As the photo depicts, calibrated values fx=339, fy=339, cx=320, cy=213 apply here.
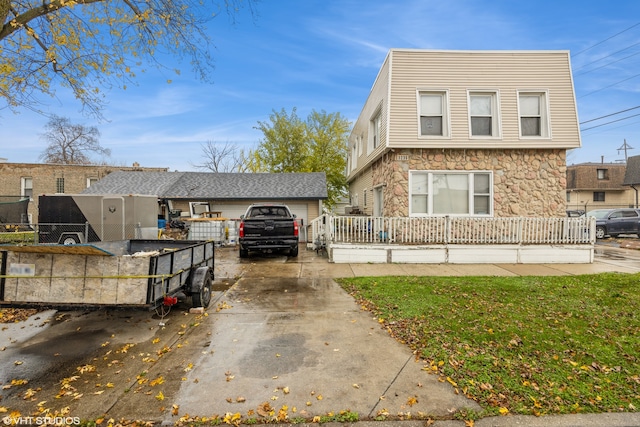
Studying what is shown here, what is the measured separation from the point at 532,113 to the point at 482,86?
Result: 2101 millimetres

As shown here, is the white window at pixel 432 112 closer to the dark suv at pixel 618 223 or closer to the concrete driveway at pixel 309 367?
Result: the concrete driveway at pixel 309 367

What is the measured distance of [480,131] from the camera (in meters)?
12.1

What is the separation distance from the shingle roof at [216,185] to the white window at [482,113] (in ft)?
30.1

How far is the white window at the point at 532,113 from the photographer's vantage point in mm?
12078

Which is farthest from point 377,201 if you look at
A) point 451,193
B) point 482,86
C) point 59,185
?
point 59,185

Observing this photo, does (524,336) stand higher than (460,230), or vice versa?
(460,230)

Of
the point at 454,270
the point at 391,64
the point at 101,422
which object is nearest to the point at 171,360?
the point at 101,422

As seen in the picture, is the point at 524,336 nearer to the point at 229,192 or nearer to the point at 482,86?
the point at 482,86

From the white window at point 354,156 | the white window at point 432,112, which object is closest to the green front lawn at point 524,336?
the white window at point 432,112

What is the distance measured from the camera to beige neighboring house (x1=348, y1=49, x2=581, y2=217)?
11.8 m

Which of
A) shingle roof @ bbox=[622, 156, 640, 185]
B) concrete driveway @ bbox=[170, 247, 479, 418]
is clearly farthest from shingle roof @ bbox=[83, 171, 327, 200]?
shingle roof @ bbox=[622, 156, 640, 185]

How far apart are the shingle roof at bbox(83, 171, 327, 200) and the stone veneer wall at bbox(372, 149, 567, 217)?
8.14 meters

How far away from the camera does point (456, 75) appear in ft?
39.2

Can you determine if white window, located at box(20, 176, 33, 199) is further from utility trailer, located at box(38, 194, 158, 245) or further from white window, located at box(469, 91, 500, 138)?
white window, located at box(469, 91, 500, 138)
